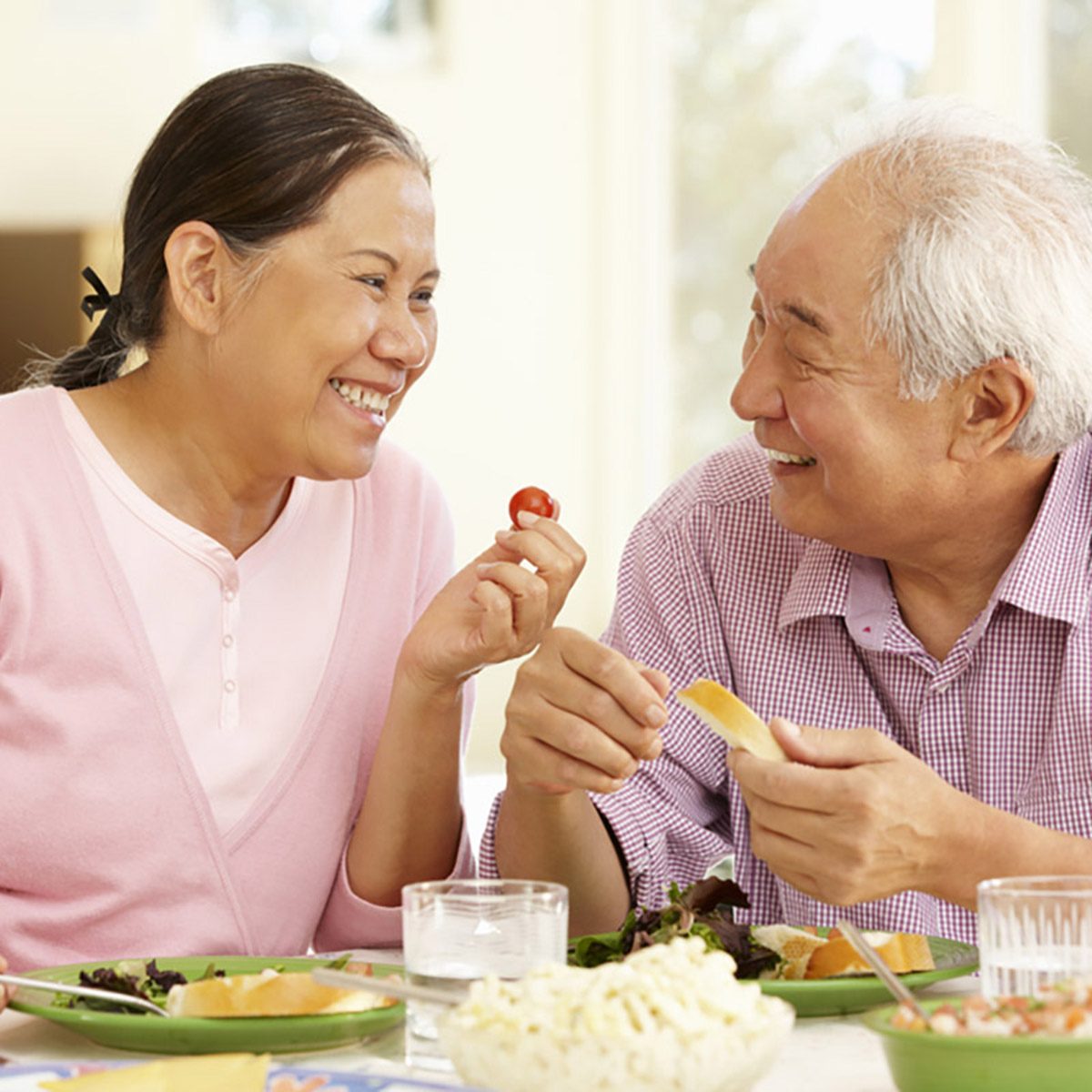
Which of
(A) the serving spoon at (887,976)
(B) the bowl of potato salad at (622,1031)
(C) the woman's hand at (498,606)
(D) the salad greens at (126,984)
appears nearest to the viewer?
(B) the bowl of potato salad at (622,1031)

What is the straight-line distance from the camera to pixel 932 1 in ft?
18.3

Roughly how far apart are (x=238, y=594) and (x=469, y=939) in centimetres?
81

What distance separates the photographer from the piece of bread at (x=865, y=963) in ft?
4.43

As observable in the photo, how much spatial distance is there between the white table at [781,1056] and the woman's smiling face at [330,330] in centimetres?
71

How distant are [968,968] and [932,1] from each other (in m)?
4.80

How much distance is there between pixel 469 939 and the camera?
1.17 metres

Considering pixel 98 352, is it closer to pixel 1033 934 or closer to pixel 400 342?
pixel 400 342

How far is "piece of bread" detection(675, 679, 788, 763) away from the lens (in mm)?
1358

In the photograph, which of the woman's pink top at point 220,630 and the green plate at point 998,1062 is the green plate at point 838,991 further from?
the woman's pink top at point 220,630

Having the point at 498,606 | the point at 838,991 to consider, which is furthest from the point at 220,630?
the point at 838,991

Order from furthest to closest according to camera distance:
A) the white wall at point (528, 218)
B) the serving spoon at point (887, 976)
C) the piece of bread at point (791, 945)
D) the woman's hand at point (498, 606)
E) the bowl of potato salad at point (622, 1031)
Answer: the white wall at point (528, 218) → the woman's hand at point (498, 606) → the piece of bread at point (791, 945) → the serving spoon at point (887, 976) → the bowl of potato salad at point (622, 1031)

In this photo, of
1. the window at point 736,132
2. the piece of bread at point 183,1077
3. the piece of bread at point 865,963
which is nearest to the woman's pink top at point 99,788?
the piece of bread at point 865,963

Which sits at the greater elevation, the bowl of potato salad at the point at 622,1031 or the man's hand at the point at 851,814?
the man's hand at the point at 851,814

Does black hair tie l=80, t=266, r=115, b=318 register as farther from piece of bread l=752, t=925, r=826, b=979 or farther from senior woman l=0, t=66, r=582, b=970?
piece of bread l=752, t=925, r=826, b=979
